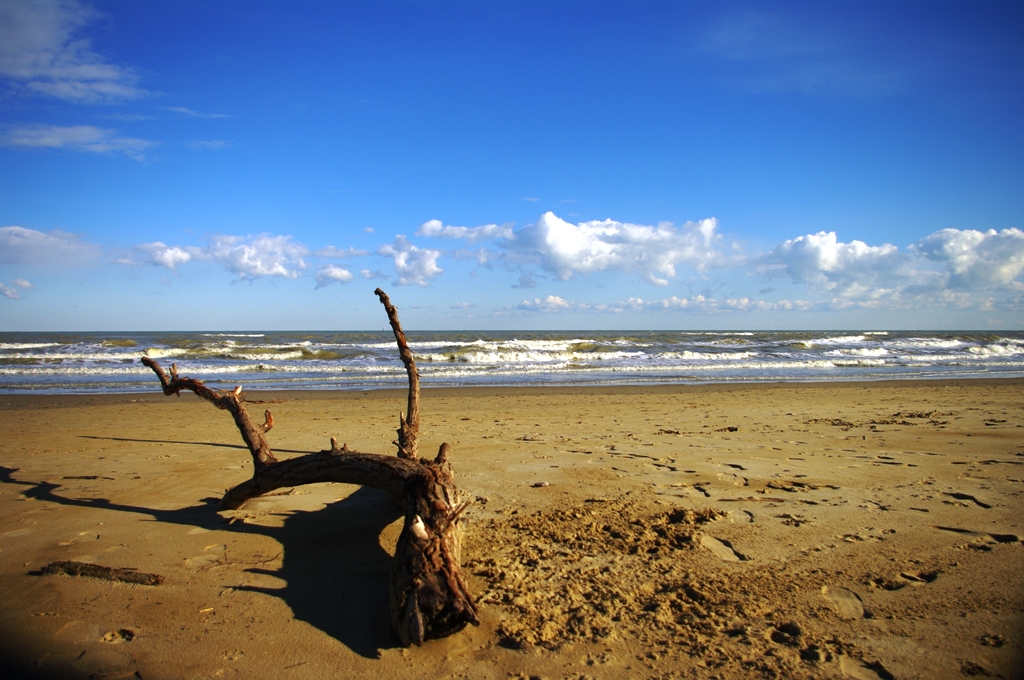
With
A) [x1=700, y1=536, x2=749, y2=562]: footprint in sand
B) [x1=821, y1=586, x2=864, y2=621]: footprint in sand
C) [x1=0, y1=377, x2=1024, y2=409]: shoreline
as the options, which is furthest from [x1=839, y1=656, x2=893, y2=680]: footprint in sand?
[x1=0, y1=377, x2=1024, y2=409]: shoreline

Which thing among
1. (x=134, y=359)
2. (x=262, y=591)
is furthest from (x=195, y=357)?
(x=262, y=591)

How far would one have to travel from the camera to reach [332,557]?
368 cm

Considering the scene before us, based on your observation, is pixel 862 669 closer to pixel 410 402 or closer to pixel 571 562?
pixel 571 562

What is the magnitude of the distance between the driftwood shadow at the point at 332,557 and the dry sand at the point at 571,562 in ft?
0.05

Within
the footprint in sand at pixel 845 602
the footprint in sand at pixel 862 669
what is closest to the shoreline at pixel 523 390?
the footprint in sand at pixel 845 602

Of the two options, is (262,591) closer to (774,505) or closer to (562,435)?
(774,505)

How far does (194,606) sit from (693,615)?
8.35 ft

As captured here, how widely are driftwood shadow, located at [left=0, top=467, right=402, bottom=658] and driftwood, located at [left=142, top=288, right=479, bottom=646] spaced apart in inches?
7.7

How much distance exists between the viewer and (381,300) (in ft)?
16.4

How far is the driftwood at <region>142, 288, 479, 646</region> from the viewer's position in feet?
8.82

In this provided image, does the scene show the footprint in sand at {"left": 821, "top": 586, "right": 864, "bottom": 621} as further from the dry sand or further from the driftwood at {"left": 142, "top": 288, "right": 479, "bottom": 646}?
the driftwood at {"left": 142, "top": 288, "right": 479, "bottom": 646}

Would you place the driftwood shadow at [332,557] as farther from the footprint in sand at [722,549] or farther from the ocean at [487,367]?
the ocean at [487,367]

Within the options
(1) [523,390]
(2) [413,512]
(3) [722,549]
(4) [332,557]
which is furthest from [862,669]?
(1) [523,390]

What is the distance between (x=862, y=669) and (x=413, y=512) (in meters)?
2.16
